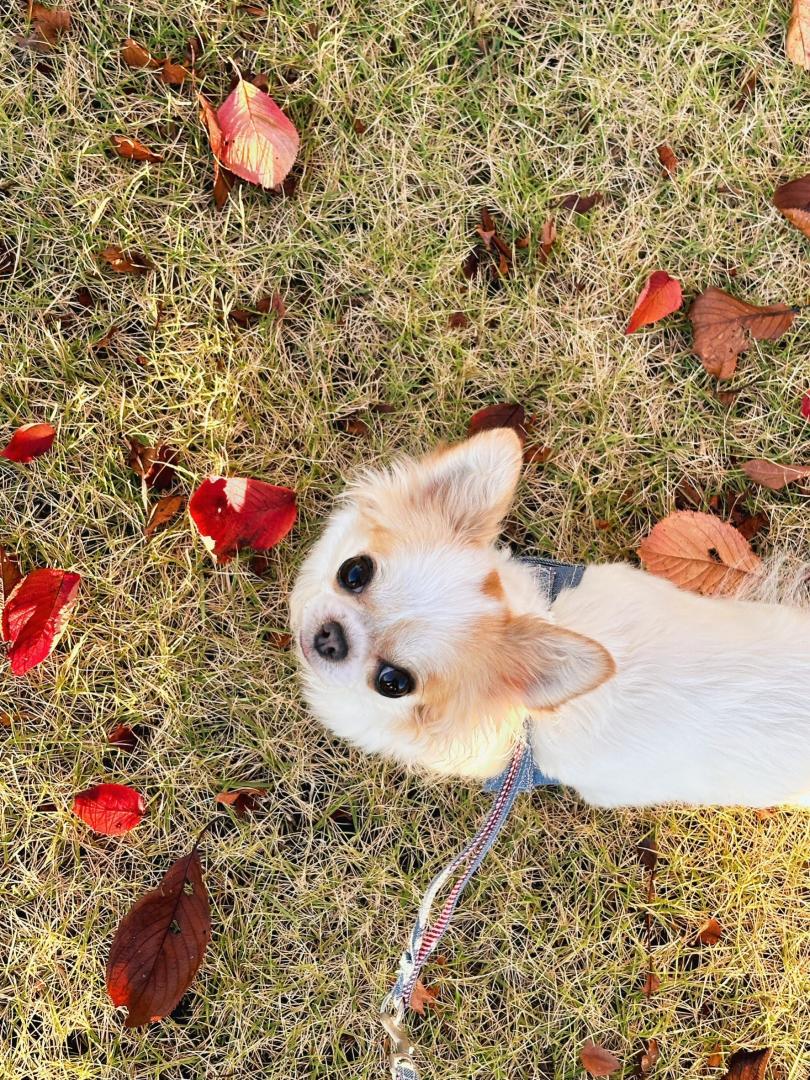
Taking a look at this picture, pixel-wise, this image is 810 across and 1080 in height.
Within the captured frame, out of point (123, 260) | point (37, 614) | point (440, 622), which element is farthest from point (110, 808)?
point (123, 260)

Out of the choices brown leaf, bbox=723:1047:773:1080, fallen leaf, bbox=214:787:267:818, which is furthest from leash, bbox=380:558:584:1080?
brown leaf, bbox=723:1047:773:1080

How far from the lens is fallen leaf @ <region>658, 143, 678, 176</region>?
10.3ft

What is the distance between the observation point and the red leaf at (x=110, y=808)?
281 centimetres

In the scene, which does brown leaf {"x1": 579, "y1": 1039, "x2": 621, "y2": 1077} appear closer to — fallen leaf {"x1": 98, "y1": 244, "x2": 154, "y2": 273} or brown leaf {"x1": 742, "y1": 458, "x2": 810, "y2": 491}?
brown leaf {"x1": 742, "y1": 458, "x2": 810, "y2": 491}

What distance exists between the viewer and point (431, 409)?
9.95 ft

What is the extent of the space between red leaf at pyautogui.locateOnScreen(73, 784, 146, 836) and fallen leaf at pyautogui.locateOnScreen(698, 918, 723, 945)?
2.30 meters

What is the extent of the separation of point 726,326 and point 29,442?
2.80 metres

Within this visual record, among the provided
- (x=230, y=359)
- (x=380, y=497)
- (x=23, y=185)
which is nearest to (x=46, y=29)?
(x=23, y=185)

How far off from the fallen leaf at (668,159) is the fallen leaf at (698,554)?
56.0 inches

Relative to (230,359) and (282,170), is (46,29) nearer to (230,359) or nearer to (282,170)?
(282,170)

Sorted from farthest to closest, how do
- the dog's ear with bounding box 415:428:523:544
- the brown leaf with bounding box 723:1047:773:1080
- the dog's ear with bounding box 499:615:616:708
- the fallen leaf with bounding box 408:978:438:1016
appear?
the brown leaf with bounding box 723:1047:773:1080
the fallen leaf with bounding box 408:978:438:1016
the dog's ear with bounding box 415:428:523:544
the dog's ear with bounding box 499:615:616:708

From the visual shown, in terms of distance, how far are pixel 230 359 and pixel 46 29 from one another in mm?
1355

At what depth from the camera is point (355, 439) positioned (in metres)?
3.01

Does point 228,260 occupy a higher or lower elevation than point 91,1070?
higher
